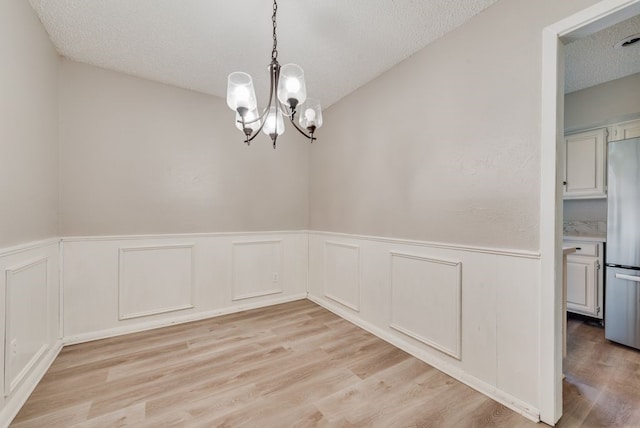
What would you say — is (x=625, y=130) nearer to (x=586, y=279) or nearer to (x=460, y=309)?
(x=586, y=279)

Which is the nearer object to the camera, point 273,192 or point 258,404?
point 258,404

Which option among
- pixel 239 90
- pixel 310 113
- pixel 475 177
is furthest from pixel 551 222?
pixel 239 90

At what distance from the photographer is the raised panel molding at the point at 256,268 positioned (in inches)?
124

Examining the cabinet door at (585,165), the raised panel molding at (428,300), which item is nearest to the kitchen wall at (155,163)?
the raised panel molding at (428,300)

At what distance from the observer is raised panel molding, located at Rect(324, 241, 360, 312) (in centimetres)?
283

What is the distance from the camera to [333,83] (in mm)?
2770

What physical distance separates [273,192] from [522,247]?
2.60m

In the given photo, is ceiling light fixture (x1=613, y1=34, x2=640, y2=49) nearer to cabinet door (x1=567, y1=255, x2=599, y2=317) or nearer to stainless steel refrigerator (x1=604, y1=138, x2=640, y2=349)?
stainless steel refrigerator (x1=604, y1=138, x2=640, y2=349)

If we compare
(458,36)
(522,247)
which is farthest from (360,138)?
(522,247)

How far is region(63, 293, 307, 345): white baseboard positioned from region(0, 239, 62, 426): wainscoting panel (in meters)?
0.19

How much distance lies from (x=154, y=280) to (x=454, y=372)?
9.11 ft

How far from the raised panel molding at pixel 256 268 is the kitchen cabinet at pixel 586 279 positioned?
3134 millimetres

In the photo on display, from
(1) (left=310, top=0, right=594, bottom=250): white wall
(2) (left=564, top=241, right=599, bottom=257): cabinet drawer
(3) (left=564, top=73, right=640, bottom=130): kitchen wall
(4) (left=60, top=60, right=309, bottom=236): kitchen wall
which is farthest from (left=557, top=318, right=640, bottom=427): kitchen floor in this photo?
(4) (left=60, top=60, right=309, bottom=236): kitchen wall

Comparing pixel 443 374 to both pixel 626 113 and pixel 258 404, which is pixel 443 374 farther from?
pixel 626 113
